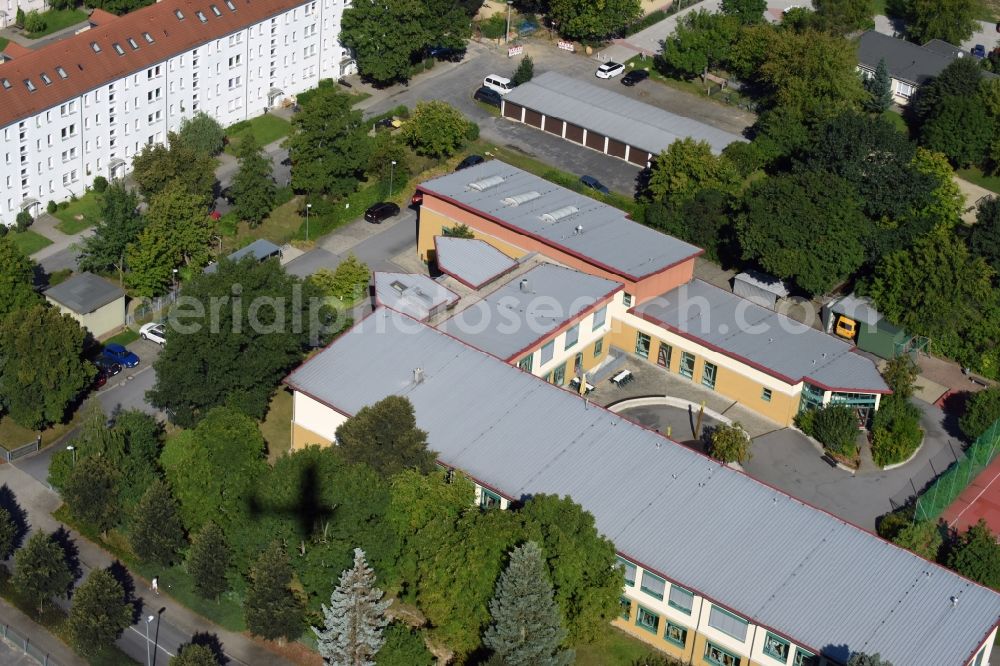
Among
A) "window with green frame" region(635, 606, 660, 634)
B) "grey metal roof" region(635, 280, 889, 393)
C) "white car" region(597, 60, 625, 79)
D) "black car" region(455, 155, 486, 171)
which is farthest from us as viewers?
"white car" region(597, 60, 625, 79)

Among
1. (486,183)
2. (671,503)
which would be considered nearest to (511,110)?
(486,183)

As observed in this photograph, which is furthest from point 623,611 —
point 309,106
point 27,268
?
point 309,106

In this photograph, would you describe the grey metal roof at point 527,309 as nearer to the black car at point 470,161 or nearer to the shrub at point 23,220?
the black car at point 470,161

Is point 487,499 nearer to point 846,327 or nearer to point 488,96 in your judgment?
point 846,327

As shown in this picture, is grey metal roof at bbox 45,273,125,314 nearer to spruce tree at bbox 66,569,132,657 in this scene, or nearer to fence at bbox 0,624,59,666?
fence at bbox 0,624,59,666

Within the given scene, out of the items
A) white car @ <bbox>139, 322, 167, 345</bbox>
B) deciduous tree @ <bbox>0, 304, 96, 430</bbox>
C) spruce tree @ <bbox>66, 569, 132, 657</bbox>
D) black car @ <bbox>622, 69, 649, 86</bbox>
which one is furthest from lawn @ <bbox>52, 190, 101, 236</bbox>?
black car @ <bbox>622, 69, 649, 86</bbox>
